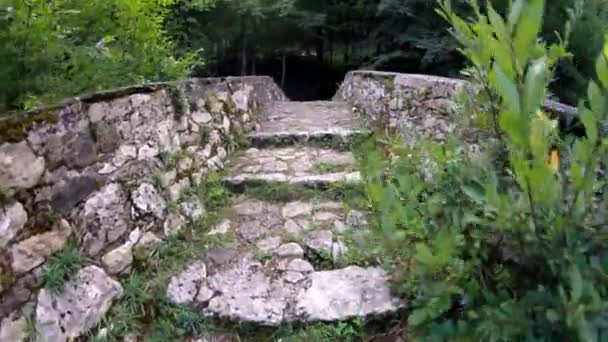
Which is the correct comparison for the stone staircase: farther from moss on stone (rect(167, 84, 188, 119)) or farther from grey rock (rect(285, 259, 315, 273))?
moss on stone (rect(167, 84, 188, 119))

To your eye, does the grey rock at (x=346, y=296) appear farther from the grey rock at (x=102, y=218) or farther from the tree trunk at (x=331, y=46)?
the tree trunk at (x=331, y=46)

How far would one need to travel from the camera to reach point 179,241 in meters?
2.12

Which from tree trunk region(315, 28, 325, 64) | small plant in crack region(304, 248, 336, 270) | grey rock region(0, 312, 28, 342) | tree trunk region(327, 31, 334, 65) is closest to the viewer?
grey rock region(0, 312, 28, 342)

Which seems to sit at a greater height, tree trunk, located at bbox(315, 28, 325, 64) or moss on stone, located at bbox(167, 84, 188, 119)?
tree trunk, located at bbox(315, 28, 325, 64)

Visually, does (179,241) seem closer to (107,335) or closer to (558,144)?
(107,335)

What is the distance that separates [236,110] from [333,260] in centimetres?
172

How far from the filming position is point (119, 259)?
1844mm

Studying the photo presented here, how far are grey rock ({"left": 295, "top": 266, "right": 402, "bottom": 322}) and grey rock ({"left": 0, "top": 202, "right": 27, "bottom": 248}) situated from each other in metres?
0.97

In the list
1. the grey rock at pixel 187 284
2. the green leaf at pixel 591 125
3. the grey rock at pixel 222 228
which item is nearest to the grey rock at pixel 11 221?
the grey rock at pixel 187 284

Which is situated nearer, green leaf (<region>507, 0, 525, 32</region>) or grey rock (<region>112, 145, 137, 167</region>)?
green leaf (<region>507, 0, 525, 32</region>)

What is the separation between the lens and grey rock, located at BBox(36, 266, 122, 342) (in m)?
1.53

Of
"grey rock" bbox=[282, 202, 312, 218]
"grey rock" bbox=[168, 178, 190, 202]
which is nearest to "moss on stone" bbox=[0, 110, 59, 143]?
"grey rock" bbox=[168, 178, 190, 202]

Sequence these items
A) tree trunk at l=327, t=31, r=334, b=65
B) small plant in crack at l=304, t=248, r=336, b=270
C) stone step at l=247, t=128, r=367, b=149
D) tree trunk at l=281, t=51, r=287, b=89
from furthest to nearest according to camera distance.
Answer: tree trunk at l=281, t=51, r=287, b=89
tree trunk at l=327, t=31, r=334, b=65
stone step at l=247, t=128, r=367, b=149
small plant in crack at l=304, t=248, r=336, b=270

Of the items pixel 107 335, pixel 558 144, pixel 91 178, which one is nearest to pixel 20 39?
pixel 91 178
